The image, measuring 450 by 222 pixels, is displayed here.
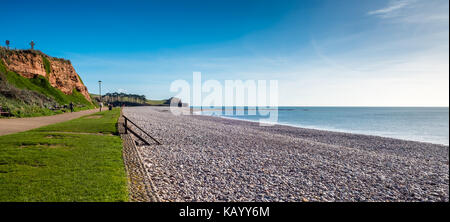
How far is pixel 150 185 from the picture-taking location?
24.5ft

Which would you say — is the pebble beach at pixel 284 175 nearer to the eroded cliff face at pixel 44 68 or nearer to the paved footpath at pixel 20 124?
the paved footpath at pixel 20 124

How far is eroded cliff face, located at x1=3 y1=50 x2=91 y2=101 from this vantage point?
45781mm

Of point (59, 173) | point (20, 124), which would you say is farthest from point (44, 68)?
point (59, 173)

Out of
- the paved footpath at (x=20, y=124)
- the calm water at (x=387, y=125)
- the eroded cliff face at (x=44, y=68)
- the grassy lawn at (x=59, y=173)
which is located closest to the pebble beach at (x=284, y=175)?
the grassy lawn at (x=59, y=173)

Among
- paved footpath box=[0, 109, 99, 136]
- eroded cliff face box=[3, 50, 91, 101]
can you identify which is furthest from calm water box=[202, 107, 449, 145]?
eroded cliff face box=[3, 50, 91, 101]

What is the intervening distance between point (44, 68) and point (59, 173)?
6045cm

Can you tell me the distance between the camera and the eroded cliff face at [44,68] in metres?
45.8

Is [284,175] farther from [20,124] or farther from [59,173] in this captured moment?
[20,124]

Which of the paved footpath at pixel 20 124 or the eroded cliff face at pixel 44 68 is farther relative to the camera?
the eroded cliff face at pixel 44 68

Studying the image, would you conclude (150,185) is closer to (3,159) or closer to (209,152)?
(3,159)

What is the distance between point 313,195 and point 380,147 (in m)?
18.3

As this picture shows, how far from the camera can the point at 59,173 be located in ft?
22.9

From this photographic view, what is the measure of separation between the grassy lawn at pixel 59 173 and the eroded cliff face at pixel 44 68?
4821 cm
